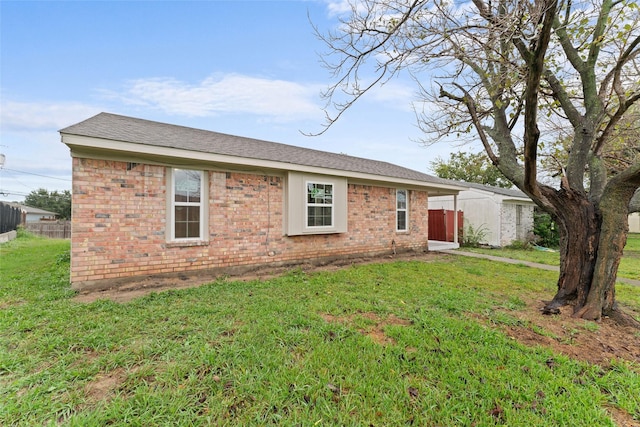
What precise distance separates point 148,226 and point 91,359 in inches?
135

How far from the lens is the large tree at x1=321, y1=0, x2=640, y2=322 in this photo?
3492mm

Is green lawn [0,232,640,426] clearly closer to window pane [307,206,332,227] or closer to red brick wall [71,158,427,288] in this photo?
red brick wall [71,158,427,288]

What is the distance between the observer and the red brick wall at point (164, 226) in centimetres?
518

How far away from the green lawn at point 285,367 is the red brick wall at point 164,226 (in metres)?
1.20

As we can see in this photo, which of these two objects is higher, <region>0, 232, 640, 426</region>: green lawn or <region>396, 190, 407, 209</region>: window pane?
<region>396, 190, 407, 209</region>: window pane

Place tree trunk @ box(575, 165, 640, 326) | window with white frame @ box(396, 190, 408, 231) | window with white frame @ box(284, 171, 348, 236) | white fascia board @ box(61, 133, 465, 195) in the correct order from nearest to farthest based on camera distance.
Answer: tree trunk @ box(575, 165, 640, 326) → white fascia board @ box(61, 133, 465, 195) → window with white frame @ box(284, 171, 348, 236) → window with white frame @ box(396, 190, 408, 231)

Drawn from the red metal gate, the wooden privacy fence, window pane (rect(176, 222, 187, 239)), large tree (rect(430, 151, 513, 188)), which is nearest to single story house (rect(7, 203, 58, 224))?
the wooden privacy fence

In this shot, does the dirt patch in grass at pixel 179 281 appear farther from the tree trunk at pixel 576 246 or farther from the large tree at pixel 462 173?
the large tree at pixel 462 173

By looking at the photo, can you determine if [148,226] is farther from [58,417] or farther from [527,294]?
[527,294]

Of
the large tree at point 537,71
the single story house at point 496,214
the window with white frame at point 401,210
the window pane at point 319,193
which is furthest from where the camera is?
the single story house at point 496,214

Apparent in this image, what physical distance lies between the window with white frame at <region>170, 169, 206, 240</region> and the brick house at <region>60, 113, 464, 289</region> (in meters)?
0.02

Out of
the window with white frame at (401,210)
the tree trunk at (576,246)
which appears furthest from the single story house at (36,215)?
the tree trunk at (576,246)

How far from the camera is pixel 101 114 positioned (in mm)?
6773

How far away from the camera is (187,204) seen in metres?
6.21
